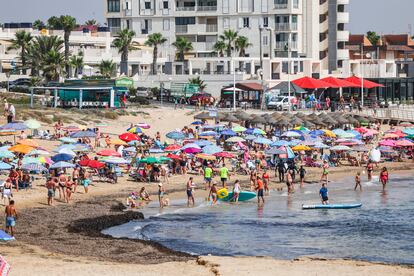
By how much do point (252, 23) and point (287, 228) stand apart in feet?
210

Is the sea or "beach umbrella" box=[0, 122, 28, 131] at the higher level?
"beach umbrella" box=[0, 122, 28, 131]

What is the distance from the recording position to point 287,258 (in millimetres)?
31469

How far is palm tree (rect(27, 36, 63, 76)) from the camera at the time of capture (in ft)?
279

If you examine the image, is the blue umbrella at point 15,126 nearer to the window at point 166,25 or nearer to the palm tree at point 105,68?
the palm tree at point 105,68

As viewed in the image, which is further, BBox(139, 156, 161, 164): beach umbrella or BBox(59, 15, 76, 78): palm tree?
BBox(59, 15, 76, 78): palm tree

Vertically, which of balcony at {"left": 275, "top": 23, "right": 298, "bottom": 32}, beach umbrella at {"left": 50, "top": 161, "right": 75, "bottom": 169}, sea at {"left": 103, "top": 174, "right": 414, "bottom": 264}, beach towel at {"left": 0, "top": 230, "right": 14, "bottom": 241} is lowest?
sea at {"left": 103, "top": 174, "right": 414, "bottom": 264}

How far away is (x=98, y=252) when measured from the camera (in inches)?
1217

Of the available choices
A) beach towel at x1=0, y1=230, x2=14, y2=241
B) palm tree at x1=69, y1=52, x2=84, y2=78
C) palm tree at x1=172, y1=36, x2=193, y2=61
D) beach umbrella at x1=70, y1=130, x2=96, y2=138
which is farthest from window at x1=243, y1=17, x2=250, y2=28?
beach towel at x1=0, y1=230, x2=14, y2=241

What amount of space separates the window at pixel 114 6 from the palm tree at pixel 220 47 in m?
13.2

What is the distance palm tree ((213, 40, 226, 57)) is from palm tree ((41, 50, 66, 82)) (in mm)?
17756

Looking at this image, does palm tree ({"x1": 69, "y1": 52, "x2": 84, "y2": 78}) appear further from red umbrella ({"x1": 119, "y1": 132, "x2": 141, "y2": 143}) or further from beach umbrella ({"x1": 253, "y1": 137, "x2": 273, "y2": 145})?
red umbrella ({"x1": 119, "y1": 132, "x2": 141, "y2": 143})

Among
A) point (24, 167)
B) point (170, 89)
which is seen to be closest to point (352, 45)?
point (170, 89)

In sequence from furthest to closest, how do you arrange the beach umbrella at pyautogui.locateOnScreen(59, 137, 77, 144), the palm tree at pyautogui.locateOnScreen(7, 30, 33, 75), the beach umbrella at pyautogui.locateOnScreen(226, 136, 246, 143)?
1. the palm tree at pyautogui.locateOnScreen(7, 30, 33, 75)
2. the beach umbrella at pyautogui.locateOnScreen(226, 136, 246, 143)
3. the beach umbrella at pyautogui.locateOnScreen(59, 137, 77, 144)

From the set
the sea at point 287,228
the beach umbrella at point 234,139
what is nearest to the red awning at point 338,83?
the beach umbrella at point 234,139
